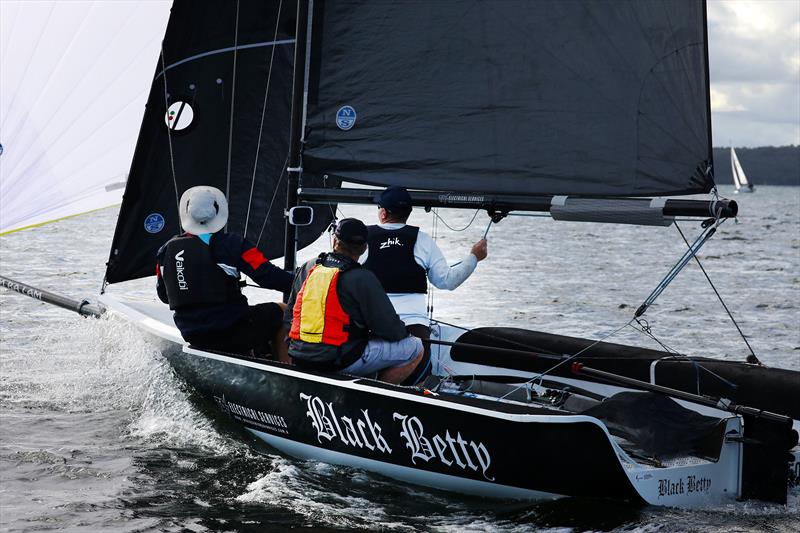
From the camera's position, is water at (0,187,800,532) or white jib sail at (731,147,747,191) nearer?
water at (0,187,800,532)

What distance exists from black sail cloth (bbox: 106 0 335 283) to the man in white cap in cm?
135

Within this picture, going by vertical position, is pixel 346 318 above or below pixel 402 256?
below

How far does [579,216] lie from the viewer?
16.7ft

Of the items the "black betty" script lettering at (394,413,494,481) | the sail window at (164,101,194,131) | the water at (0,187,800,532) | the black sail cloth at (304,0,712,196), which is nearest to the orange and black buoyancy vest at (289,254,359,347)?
the "black betty" script lettering at (394,413,494,481)

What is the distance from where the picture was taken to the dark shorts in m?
5.61

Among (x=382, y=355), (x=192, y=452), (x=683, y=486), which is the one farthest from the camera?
(x=192, y=452)

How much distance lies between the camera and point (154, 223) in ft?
22.6

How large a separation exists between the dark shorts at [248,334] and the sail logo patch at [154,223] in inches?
56.7

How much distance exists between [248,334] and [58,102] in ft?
7.60

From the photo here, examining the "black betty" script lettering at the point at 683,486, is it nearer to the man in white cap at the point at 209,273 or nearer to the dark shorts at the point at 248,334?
the man in white cap at the point at 209,273

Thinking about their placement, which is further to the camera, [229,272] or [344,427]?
[229,272]

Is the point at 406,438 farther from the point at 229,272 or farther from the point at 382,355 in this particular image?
the point at 229,272

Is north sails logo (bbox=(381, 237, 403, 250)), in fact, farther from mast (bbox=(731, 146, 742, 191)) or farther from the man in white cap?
mast (bbox=(731, 146, 742, 191))

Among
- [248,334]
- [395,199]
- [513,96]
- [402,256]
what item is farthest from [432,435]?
[513,96]
